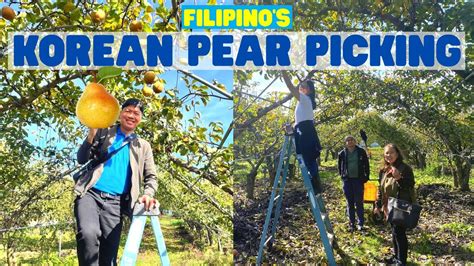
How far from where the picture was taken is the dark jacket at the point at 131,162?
7.12ft

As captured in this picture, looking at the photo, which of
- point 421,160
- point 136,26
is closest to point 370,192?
point 421,160

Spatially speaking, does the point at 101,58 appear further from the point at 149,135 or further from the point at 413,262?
the point at 413,262

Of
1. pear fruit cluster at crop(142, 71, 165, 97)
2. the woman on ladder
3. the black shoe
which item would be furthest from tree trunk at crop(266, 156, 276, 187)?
pear fruit cluster at crop(142, 71, 165, 97)

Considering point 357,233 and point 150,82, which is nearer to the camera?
point 150,82

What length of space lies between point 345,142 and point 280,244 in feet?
2.87

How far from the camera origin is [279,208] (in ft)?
10.9

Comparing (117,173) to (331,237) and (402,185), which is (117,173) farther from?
(402,185)

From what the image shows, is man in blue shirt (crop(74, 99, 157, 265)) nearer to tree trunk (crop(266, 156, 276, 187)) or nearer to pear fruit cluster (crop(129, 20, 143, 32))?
pear fruit cluster (crop(129, 20, 143, 32))

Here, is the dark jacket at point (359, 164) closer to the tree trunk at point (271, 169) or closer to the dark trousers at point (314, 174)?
the dark trousers at point (314, 174)

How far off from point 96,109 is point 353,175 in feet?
6.21

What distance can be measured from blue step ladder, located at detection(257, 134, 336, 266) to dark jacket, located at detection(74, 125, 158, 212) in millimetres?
1175

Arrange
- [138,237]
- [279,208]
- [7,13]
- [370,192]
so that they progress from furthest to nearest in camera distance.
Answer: [279,208], [370,192], [7,13], [138,237]

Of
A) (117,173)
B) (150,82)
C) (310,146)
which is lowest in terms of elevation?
(117,173)

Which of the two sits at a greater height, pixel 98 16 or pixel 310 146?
pixel 98 16
